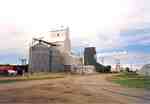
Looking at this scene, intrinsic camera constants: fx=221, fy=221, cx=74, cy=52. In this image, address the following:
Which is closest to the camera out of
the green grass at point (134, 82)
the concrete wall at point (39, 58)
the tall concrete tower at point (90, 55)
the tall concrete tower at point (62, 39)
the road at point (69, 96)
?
the road at point (69, 96)

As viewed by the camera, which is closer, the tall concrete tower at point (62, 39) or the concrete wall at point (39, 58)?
the concrete wall at point (39, 58)

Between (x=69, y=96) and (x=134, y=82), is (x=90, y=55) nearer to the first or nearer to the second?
(x=134, y=82)

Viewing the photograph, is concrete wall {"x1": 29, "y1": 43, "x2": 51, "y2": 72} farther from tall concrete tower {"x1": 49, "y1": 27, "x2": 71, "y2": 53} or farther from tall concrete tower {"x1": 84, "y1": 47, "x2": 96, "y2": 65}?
tall concrete tower {"x1": 84, "y1": 47, "x2": 96, "y2": 65}

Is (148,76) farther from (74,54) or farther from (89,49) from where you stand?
(89,49)

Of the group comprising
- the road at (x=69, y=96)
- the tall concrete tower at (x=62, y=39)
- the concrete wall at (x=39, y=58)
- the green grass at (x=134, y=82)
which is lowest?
the green grass at (x=134, y=82)

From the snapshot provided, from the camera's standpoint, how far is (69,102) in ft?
43.6

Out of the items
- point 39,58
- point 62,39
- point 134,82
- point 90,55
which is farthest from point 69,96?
point 90,55

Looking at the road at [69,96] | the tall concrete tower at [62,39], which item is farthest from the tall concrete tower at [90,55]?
the road at [69,96]

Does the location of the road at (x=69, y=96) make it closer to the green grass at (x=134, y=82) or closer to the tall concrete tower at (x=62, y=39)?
the green grass at (x=134, y=82)

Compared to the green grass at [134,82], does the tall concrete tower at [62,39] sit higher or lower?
higher

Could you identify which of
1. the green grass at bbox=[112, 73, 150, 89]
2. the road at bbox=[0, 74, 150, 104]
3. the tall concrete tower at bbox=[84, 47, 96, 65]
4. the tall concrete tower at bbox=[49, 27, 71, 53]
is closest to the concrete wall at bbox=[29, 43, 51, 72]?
the tall concrete tower at bbox=[49, 27, 71, 53]

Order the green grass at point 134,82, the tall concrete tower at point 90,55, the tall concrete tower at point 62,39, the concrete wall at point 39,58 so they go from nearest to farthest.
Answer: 1. the green grass at point 134,82
2. the concrete wall at point 39,58
3. the tall concrete tower at point 62,39
4. the tall concrete tower at point 90,55

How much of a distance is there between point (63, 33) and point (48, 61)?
13826 mm

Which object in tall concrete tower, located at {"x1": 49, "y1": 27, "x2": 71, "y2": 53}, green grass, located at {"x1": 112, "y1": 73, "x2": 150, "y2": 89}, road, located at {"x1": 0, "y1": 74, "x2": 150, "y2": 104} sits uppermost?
tall concrete tower, located at {"x1": 49, "y1": 27, "x2": 71, "y2": 53}
